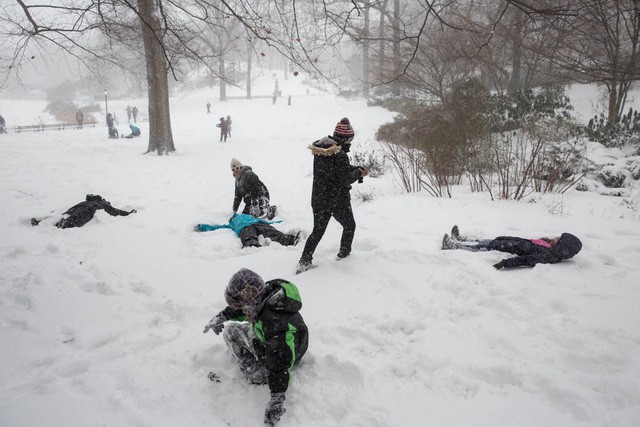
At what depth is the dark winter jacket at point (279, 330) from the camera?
217 cm

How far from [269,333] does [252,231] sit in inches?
116

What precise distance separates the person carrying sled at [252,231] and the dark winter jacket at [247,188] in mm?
584

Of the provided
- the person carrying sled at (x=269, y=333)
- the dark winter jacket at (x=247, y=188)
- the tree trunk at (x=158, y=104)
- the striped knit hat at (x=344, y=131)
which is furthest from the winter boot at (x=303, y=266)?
the tree trunk at (x=158, y=104)

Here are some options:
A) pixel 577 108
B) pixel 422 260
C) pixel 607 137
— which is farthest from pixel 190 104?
pixel 422 260

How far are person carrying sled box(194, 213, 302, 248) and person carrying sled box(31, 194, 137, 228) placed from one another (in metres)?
1.54

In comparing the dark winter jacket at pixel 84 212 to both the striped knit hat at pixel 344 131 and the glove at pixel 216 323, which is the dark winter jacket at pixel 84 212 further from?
the striped knit hat at pixel 344 131

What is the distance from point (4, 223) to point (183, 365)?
4445 millimetres

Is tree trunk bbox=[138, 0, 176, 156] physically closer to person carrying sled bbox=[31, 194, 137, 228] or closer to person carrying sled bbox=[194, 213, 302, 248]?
person carrying sled bbox=[31, 194, 137, 228]

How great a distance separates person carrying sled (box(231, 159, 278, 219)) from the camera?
5.86 metres

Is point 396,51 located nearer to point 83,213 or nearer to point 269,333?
point 83,213

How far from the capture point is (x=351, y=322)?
120 inches

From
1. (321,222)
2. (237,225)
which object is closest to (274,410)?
(321,222)

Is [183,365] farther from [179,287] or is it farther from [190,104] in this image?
[190,104]

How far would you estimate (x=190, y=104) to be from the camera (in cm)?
3675
